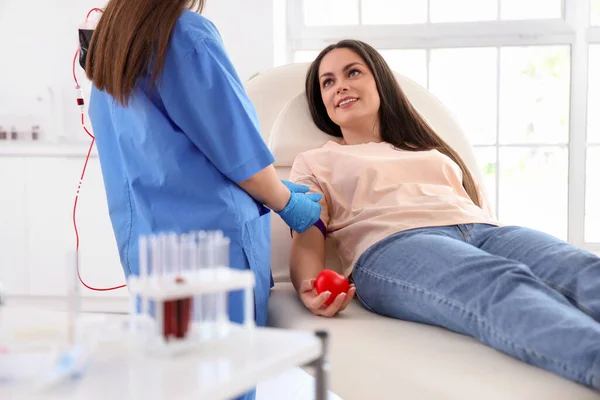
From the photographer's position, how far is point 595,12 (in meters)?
2.68

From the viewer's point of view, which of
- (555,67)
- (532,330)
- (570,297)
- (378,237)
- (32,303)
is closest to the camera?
(532,330)

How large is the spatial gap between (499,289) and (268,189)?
0.47 m

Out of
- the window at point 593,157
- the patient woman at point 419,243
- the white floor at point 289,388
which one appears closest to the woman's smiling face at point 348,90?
the patient woman at point 419,243

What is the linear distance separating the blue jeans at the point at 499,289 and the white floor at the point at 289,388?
76cm

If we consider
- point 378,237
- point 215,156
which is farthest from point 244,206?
point 378,237

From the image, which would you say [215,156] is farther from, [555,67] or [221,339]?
[555,67]

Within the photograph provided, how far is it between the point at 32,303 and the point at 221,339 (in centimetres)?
253

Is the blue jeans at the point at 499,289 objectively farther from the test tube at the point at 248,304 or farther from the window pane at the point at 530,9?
the window pane at the point at 530,9

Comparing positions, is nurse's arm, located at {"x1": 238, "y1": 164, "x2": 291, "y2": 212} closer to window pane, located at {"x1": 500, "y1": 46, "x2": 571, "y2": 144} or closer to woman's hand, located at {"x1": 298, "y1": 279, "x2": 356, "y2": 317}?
woman's hand, located at {"x1": 298, "y1": 279, "x2": 356, "y2": 317}

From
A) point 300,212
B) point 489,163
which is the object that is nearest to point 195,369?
point 300,212

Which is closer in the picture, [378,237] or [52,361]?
[52,361]

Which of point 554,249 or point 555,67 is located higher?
point 555,67

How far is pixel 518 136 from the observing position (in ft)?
8.95

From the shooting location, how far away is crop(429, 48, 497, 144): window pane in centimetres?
273
